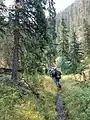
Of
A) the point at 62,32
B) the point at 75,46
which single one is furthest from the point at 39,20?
the point at 62,32

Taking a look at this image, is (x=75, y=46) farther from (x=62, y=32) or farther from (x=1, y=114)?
(x=1, y=114)

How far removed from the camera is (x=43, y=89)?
2014cm

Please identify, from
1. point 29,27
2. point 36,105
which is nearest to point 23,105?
point 36,105

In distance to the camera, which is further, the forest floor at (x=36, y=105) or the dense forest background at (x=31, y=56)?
the dense forest background at (x=31, y=56)

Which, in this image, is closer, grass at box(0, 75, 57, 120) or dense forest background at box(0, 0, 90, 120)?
grass at box(0, 75, 57, 120)

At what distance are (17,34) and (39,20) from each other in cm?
175

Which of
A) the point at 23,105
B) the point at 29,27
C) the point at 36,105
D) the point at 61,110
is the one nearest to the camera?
the point at 23,105

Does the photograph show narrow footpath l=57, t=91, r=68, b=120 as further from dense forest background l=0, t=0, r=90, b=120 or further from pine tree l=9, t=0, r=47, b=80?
pine tree l=9, t=0, r=47, b=80

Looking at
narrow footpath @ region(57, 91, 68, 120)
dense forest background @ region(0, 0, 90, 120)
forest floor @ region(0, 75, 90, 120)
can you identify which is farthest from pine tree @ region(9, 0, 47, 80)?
narrow footpath @ region(57, 91, 68, 120)

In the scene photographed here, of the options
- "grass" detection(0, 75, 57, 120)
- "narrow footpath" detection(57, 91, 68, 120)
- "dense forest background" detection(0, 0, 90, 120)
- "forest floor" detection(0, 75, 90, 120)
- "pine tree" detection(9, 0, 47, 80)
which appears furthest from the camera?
"pine tree" detection(9, 0, 47, 80)

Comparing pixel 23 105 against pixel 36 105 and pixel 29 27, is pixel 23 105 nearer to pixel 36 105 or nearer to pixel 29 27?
pixel 36 105

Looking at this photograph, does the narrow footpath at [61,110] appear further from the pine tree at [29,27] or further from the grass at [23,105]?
the pine tree at [29,27]

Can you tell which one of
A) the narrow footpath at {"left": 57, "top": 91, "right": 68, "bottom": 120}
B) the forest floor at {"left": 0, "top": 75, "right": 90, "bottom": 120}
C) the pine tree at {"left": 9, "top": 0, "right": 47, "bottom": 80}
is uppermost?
the pine tree at {"left": 9, "top": 0, "right": 47, "bottom": 80}

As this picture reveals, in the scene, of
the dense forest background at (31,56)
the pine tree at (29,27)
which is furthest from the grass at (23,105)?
the pine tree at (29,27)
